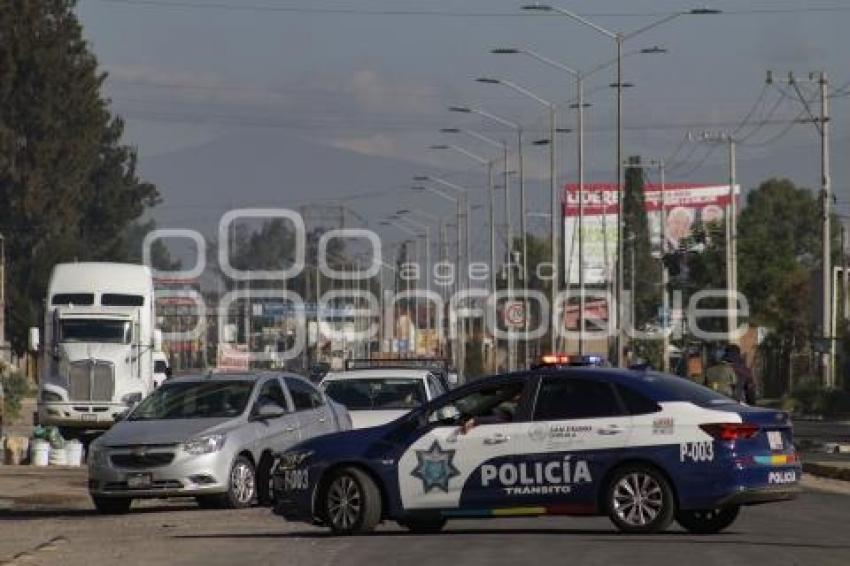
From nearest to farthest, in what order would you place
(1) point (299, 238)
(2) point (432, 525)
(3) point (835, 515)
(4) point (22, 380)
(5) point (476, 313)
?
1. (2) point (432, 525)
2. (3) point (835, 515)
3. (4) point (22, 380)
4. (5) point (476, 313)
5. (1) point (299, 238)

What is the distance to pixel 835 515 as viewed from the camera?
23.1 meters

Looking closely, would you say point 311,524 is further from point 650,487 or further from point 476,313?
point 476,313

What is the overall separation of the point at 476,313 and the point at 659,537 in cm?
12427

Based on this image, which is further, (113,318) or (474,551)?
(113,318)

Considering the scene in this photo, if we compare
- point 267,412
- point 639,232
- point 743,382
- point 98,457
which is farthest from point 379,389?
point 639,232

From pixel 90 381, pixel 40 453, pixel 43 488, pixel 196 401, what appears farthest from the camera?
pixel 90 381

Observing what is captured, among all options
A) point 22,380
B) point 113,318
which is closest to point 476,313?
point 22,380

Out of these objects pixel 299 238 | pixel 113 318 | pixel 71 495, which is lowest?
pixel 71 495

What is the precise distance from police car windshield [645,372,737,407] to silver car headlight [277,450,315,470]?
10.7 feet

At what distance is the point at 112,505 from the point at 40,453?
39.7ft

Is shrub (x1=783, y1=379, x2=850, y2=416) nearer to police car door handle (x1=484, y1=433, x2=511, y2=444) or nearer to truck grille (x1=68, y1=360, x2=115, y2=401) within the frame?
truck grille (x1=68, y1=360, x2=115, y2=401)

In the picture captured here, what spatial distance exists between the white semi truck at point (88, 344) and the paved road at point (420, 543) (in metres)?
23.0

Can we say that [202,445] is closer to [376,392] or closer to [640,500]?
[376,392]

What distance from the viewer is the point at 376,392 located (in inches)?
1194
